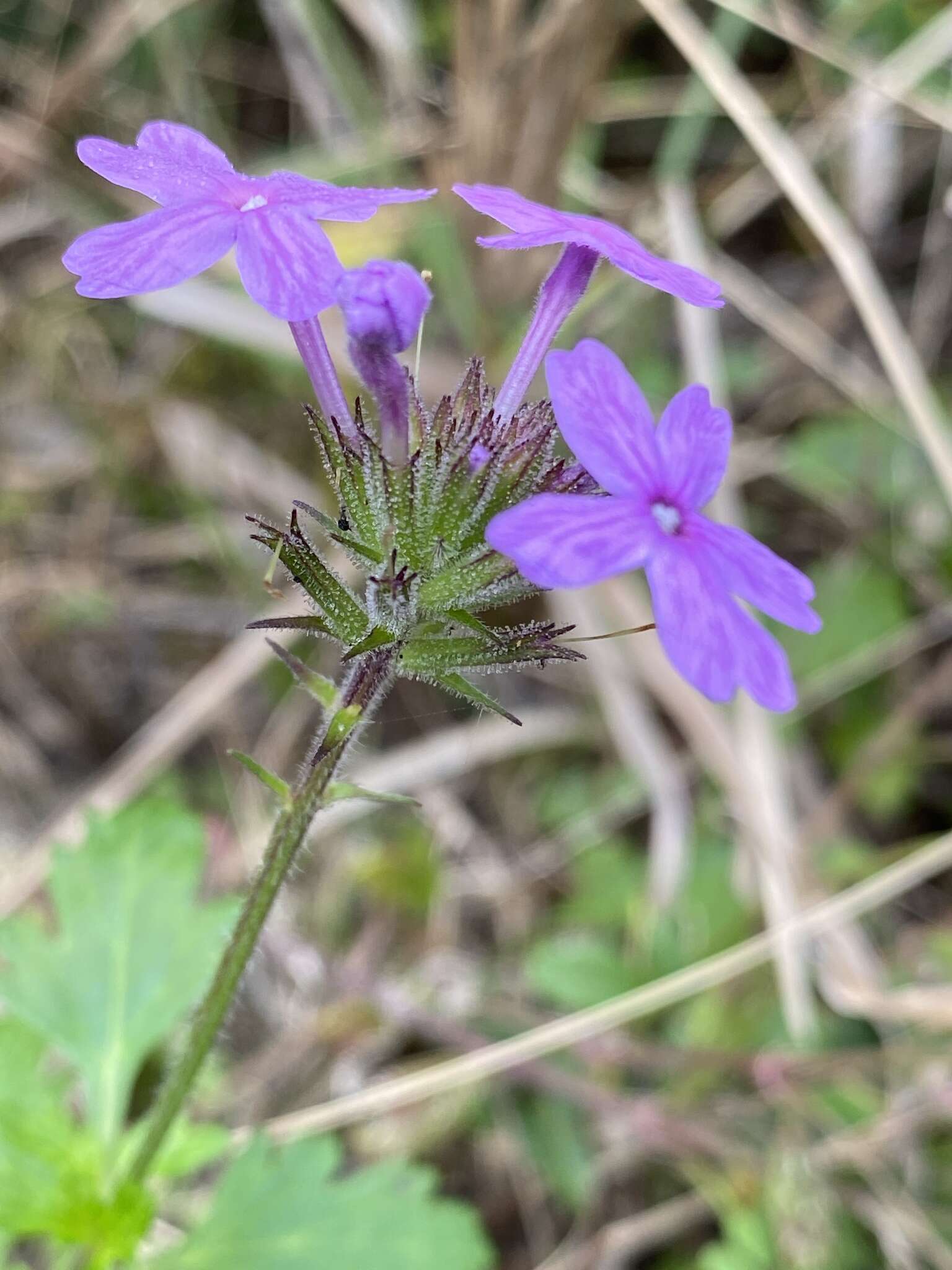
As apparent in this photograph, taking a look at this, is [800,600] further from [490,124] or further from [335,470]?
[490,124]

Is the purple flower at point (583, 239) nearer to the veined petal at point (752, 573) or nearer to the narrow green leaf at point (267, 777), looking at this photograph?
the veined petal at point (752, 573)

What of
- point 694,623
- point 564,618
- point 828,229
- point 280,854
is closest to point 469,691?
point 694,623

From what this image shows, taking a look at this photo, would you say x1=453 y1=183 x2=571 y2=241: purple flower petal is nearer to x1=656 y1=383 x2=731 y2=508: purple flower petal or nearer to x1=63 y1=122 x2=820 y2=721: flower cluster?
x1=63 y1=122 x2=820 y2=721: flower cluster

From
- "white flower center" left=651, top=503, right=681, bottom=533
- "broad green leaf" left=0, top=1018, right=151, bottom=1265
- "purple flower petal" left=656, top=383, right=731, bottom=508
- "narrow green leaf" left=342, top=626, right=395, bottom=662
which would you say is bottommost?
"broad green leaf" left=0, top=1018, right=151, bottom=1265

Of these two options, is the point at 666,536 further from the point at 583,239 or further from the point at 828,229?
the point at 828,229

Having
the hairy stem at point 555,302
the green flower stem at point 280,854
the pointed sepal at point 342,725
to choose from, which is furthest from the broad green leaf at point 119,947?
the hairy stem at point 555,302

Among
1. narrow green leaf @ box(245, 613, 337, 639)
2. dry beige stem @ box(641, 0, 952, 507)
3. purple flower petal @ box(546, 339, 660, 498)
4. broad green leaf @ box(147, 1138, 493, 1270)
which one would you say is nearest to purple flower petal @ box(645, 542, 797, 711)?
purple flower petal @ box(546, 339, 660, 498)
